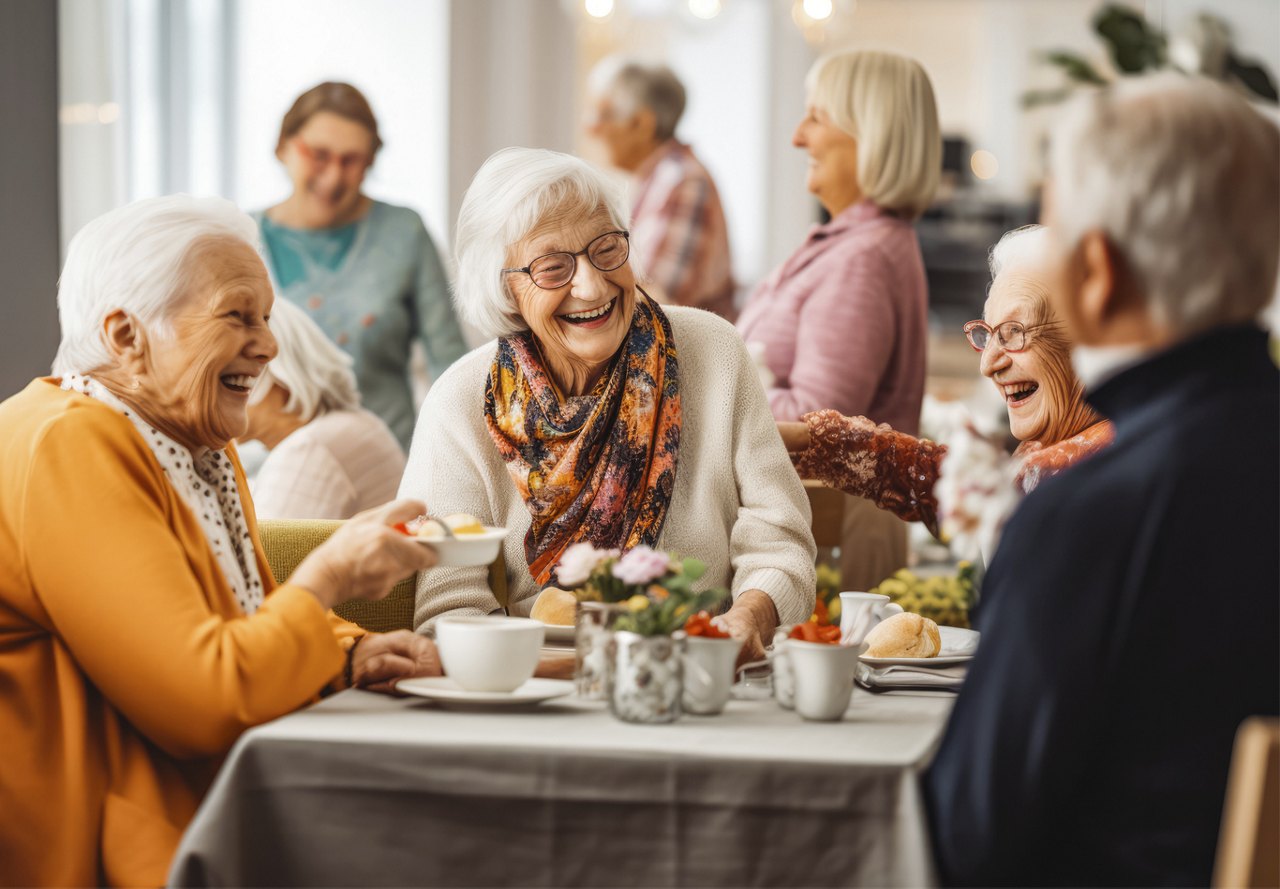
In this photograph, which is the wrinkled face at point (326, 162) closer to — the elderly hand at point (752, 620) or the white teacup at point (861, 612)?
the elderly hand at point (752, 620)

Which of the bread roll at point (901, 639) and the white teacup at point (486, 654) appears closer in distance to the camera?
the white teacup at point (486, 654)

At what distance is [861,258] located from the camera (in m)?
3.45

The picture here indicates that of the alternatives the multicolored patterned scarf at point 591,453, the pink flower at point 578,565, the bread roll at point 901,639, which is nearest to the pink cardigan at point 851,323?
the multicolored patterned scarf at point 591,453

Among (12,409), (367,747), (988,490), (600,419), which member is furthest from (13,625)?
(988,490)

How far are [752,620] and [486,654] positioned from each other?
2.07ft

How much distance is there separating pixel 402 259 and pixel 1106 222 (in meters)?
3.26

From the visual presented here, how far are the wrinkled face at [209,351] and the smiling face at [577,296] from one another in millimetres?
575

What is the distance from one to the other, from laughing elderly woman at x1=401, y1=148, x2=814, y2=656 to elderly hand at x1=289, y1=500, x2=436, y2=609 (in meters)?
0.58

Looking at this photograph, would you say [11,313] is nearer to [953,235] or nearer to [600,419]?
[600,419]

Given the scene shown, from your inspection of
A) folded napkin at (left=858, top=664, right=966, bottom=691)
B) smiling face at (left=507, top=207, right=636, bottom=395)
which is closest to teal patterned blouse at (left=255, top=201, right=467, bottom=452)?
smiling face at (left=507, top=207, right=636, bottom=395)

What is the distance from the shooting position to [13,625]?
5.93 feet

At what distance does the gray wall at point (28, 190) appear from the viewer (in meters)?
3.49

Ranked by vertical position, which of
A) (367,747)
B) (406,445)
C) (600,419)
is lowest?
(406,445)

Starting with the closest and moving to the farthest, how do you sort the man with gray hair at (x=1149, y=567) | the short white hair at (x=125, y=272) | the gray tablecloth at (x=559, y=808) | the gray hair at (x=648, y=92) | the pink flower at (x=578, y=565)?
the man with gray hair at (x=1149, y=567) → the gray tablecloth at (x=559, y=808) → the pink flower at (x=578, y=565) → the short white hair at (x=125, y=272) → the gray hair at (x=648, y=92)
